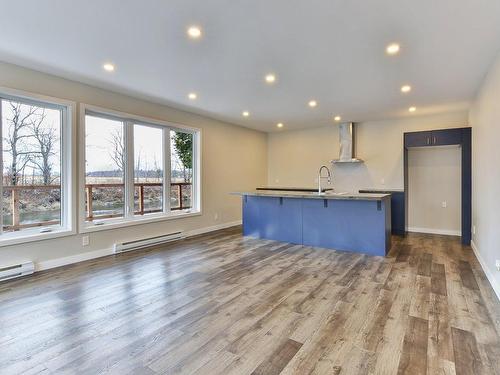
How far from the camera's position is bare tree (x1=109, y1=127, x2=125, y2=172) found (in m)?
4.62

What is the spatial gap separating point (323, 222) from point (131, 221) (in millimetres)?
3294

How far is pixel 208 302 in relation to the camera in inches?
107

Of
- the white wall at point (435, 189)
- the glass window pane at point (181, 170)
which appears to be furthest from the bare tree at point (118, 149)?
the white wall at point (435, 189)

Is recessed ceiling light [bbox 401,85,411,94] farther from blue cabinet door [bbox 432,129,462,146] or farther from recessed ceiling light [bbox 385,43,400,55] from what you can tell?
blue cabinet door [bbox 432,129,462,146]

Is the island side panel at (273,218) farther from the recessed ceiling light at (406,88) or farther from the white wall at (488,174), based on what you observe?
the white wall at (488,174)

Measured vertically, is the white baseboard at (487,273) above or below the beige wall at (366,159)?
below

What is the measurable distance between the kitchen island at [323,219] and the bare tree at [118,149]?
2387 millimetres

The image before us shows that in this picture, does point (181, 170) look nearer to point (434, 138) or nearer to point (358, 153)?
point (358, 153)

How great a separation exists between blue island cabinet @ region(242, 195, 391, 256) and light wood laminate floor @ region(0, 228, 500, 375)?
0.52 m

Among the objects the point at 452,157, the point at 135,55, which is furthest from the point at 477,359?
the point at 452,157

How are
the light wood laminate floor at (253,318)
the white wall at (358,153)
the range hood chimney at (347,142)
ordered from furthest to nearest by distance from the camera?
the range hood chimney at (347,142) < the white wall at (358,153) < the light wood laminate floor at (253,318)

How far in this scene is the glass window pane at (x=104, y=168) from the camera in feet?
14.2

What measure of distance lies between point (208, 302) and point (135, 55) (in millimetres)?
2770

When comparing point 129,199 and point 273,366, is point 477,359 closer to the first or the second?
point 273,366
